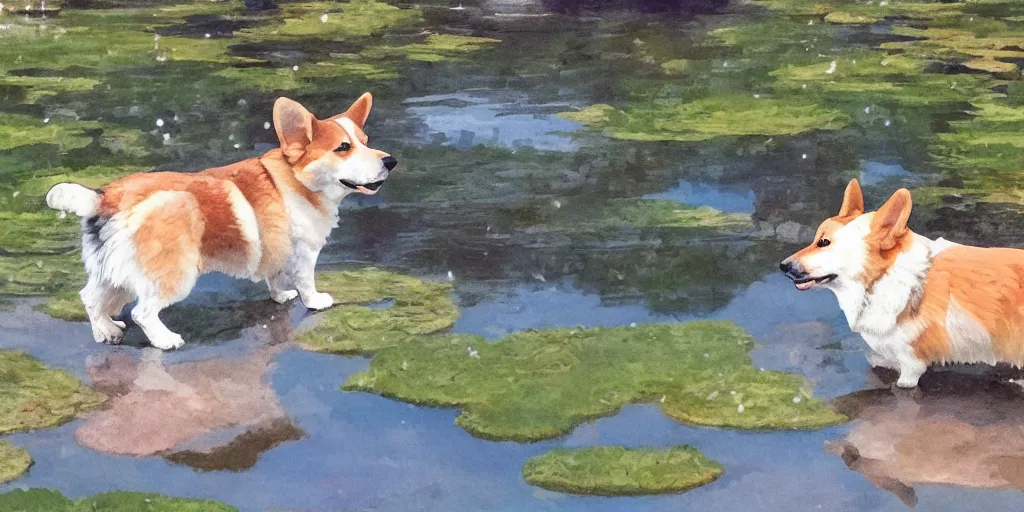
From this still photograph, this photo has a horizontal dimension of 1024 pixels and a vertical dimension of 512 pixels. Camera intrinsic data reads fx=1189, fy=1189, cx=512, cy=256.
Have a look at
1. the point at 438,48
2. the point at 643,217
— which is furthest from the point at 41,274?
the point at 438,48

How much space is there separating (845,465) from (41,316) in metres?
3.34

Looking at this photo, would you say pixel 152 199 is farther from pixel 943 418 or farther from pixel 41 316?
pixel 943 418

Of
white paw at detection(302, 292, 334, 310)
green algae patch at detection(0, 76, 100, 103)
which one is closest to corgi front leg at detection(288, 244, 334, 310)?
white paw at detection(302, 292, 334, 310)

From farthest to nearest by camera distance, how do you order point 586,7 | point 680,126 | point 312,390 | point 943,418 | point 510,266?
1. point 586,7
2. point 680,126
3. point 510,266
4. point 312,390
5. point 943,418

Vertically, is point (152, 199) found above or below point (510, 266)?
above

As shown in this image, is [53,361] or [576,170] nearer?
[53,361]

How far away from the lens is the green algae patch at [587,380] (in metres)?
4.21

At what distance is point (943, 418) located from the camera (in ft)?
13.5

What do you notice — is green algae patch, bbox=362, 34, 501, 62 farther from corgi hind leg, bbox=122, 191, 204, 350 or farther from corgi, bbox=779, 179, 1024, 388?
corgi, bbox=779, 179, 1024, 388

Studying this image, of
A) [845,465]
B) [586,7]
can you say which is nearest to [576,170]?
[845,465]

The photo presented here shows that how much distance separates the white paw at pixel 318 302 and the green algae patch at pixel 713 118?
10.2ft

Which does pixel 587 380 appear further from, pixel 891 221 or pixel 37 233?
pixel 37 233

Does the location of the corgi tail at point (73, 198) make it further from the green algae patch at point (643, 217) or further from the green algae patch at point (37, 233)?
the green algae patch at point (643, 217)

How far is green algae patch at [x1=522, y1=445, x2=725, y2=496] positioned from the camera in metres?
3.72
